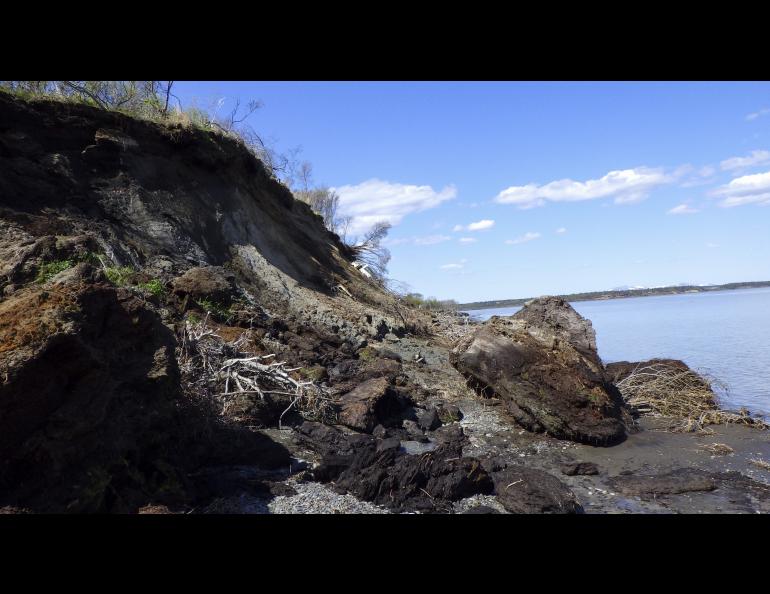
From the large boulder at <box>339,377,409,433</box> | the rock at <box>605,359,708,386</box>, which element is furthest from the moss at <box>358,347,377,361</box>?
the rock at <box>605,359,708,386</box>

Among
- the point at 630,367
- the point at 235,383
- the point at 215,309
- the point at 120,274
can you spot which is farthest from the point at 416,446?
the point at 630,367

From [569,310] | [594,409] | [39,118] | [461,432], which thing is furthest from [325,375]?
[39,118]

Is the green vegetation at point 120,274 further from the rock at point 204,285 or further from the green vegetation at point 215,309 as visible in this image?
the green vegetation at point 215,309

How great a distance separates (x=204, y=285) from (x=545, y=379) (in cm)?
642

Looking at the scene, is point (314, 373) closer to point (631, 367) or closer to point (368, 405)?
point (368, 405)

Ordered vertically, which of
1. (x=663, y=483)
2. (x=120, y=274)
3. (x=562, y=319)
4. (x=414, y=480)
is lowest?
(x=663, y=483)

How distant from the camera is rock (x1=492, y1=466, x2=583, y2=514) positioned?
500 cm

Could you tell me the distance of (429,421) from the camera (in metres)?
8.02

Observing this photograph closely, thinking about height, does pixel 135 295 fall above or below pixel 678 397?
above

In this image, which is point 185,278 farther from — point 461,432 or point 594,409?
point 594,409

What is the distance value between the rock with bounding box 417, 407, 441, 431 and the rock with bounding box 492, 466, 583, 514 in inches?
90.8

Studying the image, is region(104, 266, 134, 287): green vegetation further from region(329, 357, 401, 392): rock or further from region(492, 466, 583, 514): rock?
region(492, 466, 583, 514): rock
